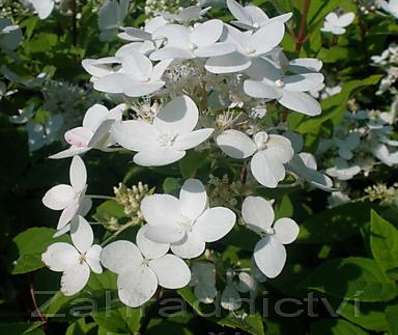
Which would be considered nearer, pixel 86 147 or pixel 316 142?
pixel 86 147

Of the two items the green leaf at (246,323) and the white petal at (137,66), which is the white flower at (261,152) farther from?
the green leaf at (246,323)

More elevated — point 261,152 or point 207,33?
point 207,33

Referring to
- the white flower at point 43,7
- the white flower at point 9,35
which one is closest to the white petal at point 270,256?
the white flower at point 9,35

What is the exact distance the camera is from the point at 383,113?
2932mm

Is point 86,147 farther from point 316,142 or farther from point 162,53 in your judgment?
point 316,142

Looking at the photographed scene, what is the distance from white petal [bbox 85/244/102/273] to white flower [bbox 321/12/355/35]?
1630 millimetres

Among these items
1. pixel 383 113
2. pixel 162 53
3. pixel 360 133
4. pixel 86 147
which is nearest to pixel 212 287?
pixel 86 147

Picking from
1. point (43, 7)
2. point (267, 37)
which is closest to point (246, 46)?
point (267, 37)

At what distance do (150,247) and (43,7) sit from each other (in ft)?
5.63

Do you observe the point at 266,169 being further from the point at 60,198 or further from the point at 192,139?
the point at 60,198

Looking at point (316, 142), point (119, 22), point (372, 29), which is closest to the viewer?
point (316, 142)

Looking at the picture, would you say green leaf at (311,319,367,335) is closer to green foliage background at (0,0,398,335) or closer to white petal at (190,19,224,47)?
green foliage background at (0,0,398,335)

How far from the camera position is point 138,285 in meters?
1.43

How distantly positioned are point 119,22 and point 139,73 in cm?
136
